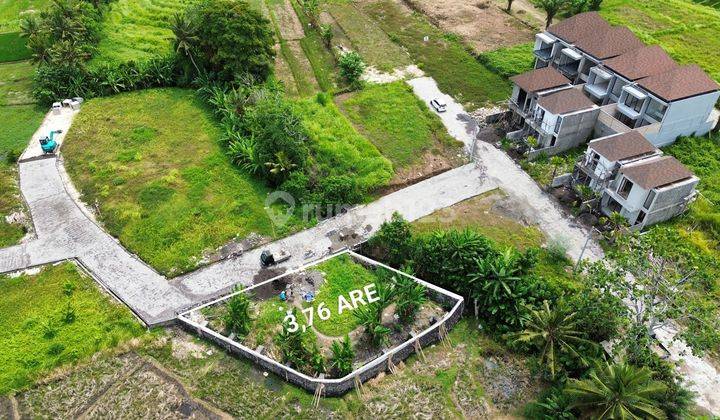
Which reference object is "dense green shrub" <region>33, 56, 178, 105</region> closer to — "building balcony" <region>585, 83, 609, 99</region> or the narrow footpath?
the narrow footpath

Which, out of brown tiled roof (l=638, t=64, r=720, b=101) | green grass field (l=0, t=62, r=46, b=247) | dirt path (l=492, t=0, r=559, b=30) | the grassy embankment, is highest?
brown tiled roof (l=638, t=64, r=720, b=101)

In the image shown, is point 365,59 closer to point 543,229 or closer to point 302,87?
point 302,87

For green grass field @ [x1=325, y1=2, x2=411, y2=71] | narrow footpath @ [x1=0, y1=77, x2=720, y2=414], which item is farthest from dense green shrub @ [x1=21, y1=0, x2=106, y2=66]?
green grass field @ [x1=325, y1=2, x2=411, y2=71]

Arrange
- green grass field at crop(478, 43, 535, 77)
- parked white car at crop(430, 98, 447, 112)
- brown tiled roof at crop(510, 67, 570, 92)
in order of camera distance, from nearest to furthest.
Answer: brown tiled roof at crop(510, 67, 570, 92)
parked white car at crop(430, 98, 447, 112)
green grass field at crop(478, 43, 535, 77)

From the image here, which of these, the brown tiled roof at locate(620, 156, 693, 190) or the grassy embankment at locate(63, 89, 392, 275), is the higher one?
the brown tiled roof at locate(620, 156, 693, 190)

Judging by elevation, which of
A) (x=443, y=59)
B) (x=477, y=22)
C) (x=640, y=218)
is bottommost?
(x=640, y=218)

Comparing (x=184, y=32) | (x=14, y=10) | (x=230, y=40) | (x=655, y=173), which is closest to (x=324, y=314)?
(x=655, y=173)

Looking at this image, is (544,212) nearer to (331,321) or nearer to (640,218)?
(640,218)
